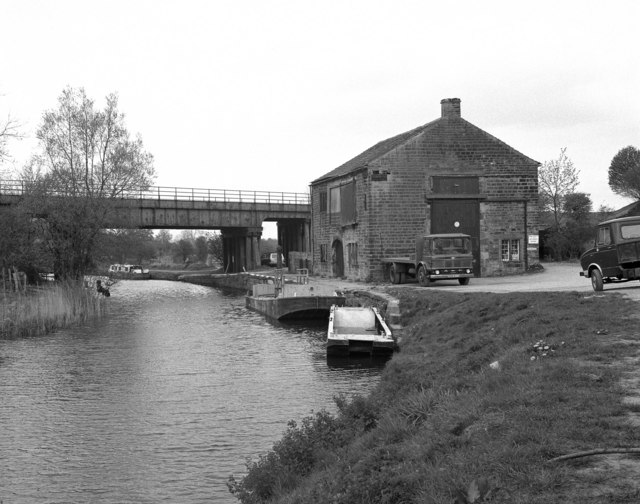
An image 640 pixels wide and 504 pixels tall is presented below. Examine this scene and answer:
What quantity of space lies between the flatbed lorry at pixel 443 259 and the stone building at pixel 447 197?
12.0 feet

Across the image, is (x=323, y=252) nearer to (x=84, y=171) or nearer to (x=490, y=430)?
(x=84, y=171)

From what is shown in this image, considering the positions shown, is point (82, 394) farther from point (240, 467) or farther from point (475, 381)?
point (475, 381)

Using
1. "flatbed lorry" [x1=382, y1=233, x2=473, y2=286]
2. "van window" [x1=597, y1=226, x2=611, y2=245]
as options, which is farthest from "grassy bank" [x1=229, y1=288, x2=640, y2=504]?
"flatbed lorry" [x1=382, y1=233, x2=473, y2=286]

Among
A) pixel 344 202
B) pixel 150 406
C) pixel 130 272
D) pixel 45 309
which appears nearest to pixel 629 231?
pixel 150 406

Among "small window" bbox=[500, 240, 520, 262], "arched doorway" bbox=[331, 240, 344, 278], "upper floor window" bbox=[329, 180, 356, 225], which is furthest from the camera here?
"arched doorway" bbox=[331, 240, 344, 278]

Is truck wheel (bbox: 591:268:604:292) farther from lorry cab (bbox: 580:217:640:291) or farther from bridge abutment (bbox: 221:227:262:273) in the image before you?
bridge abutment (bbox: 221:227:262:273)

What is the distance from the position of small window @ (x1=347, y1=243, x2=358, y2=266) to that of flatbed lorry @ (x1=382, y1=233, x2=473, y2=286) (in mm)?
5194

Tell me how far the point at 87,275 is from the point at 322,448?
36.0 meters

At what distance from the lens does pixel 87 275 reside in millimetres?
41938

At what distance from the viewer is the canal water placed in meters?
9.70

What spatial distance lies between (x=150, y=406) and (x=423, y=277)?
56.8 feet

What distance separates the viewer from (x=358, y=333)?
20344 mm

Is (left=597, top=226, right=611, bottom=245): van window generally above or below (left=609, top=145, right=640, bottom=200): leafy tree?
below

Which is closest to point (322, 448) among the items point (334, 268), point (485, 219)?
point (485, 219)
